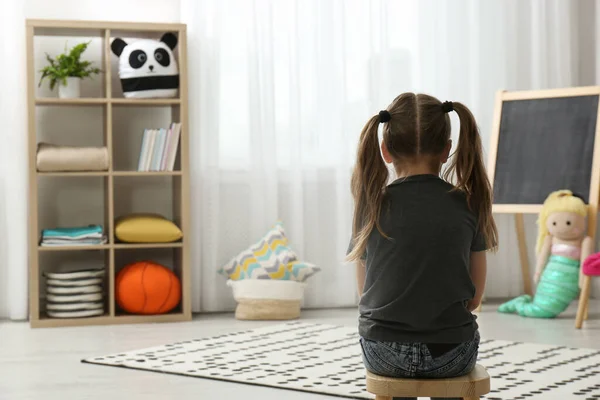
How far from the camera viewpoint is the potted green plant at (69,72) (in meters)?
4.07

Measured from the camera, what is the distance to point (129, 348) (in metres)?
3.44

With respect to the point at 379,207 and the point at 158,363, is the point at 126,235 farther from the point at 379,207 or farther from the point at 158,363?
the point at 379,207

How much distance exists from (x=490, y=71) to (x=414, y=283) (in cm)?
329

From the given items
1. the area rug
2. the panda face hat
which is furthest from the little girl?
the panda face hat

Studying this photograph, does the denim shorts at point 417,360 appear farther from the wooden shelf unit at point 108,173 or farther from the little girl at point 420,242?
the wooden shelf unit at point 108,173

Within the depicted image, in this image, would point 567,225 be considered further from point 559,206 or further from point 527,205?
point 527,205

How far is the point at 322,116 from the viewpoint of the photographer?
4531 mm

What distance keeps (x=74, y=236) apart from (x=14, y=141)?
49cm

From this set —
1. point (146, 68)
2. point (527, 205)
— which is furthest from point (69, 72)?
point (527, 205)

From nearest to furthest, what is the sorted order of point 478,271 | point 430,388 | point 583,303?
point 430,388, point 478,271, point 583,303

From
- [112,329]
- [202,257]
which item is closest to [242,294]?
[202,257]

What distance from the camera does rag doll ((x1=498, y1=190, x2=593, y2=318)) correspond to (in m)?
4.10

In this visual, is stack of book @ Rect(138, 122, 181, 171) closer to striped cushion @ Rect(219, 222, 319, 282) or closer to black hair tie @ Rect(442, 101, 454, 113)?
striped cushion @ Rect(219, 222, 319, 282)

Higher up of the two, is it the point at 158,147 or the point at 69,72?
the point at 69,72
